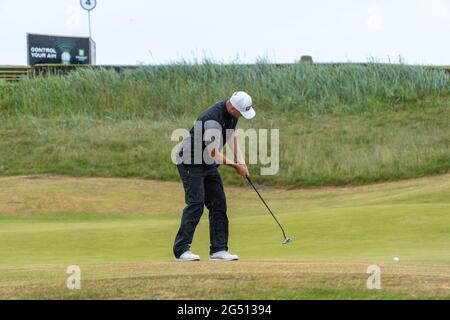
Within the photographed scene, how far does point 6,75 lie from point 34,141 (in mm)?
10197

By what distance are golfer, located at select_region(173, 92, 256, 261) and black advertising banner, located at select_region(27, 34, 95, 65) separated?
30604 millimetres

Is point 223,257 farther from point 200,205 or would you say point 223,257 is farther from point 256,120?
point 256,120

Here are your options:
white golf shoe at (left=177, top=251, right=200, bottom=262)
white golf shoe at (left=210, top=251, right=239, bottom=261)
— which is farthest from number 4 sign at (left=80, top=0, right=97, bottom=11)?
white golf shoe at (left=177, top=251, right=200, bottom=262)

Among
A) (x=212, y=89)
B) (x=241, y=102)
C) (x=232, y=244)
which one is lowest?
(x=232, y=244)

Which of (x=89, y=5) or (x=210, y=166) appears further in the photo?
(x=89, y=5)

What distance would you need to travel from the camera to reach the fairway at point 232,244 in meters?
8.69

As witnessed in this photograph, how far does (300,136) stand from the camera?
1262 inches

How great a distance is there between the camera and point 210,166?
11.6 metres

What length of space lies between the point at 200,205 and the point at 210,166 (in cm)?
43

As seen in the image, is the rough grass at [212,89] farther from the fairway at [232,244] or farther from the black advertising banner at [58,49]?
the fairway at [232,244]

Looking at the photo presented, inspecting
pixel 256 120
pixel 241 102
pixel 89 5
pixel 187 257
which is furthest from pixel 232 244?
pixel 89 5

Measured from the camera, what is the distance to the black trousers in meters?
11.6
